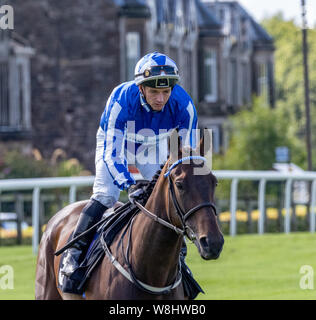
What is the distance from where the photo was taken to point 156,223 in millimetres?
5012

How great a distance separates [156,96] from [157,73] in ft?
0.48

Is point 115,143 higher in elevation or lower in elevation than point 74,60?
lower

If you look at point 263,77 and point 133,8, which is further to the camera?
point 263,77

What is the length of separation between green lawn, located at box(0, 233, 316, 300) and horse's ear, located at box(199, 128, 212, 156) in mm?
3818

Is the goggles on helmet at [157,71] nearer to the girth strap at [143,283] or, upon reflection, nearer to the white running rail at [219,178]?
the girth strap at [143,283]

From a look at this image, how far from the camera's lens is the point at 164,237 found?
16.3 feet

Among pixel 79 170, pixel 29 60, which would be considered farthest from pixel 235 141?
pixel 79 170

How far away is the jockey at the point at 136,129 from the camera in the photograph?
5383 millimetres

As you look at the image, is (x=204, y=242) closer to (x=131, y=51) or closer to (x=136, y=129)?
(x=136, y=129)

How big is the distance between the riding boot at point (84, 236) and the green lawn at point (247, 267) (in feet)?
10.0

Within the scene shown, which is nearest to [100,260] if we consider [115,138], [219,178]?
[115,138]

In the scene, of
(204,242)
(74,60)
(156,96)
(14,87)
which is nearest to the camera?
(204,242)

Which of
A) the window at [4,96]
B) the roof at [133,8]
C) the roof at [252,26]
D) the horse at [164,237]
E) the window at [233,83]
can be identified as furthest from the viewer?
the roof at [252,26]

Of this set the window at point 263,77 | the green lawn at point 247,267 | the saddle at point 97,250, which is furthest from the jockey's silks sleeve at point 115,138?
the window at point 263,77
